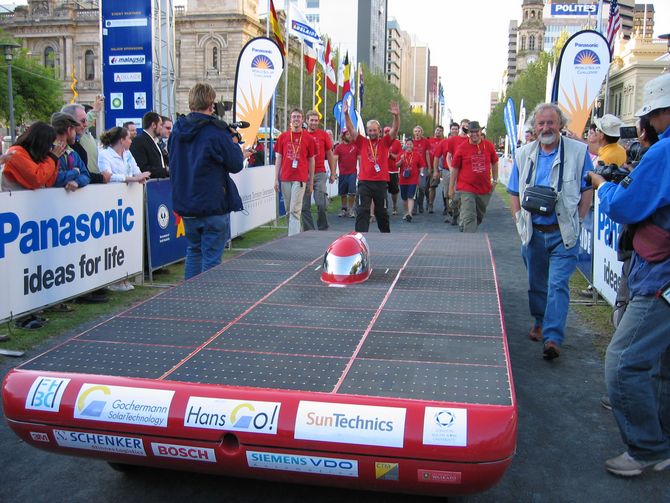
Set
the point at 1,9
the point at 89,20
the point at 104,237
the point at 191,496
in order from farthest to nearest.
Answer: the point at 1,9, the point at 89,20, the point at 104,237, the point at 191,496

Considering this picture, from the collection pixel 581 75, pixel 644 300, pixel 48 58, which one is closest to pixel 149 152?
pixel 644 300

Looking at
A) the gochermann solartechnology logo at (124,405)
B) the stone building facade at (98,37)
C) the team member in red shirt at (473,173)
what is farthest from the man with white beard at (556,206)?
the stone building facade at (98,37)

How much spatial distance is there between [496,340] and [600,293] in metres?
4.82

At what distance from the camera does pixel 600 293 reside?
770 cm

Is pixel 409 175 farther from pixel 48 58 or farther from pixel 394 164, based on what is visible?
pixel 48 58

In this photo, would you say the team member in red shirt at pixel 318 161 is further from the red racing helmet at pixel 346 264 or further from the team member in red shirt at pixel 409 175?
the red racing helmet at pixel 346 264

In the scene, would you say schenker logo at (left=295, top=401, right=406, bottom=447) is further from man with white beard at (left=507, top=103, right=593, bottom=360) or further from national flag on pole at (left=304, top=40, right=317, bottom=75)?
national flag on pole at (left=304, top=40, right=317, bottom=75)

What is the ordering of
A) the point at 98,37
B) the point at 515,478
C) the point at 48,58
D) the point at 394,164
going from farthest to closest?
the point at 48,58 < the point at 98,37 < the point at 394,164 < the point at 515,478

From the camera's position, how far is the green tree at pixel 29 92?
5091 centimetres

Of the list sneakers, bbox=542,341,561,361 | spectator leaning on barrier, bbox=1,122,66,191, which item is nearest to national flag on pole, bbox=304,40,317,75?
spectator leaning on barrier, bbox=1,122,66,191

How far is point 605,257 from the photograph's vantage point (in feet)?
24.2

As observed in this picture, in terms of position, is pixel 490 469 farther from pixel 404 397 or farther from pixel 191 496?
pixel 191 496

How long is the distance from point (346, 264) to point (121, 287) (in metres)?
4.36

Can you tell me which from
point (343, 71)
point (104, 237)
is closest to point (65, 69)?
point (343, 71)
